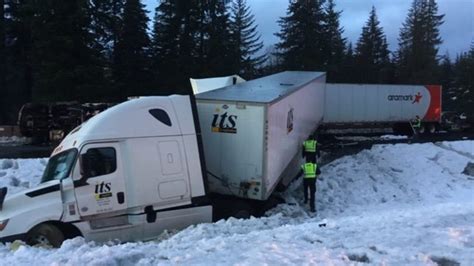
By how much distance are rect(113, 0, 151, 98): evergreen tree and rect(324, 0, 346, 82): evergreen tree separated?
25113 mm

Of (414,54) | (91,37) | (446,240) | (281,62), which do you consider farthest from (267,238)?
(414,54)

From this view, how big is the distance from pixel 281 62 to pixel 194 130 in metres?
62.7

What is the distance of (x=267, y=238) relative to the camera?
25.9 feet

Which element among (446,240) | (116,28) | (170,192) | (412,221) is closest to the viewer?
(446,240)

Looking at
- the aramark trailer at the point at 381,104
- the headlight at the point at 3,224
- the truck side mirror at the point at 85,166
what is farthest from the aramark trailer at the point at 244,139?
the aramark trailer at the point at 381,104

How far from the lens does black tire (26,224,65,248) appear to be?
9.23m

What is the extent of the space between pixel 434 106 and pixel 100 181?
109 ft

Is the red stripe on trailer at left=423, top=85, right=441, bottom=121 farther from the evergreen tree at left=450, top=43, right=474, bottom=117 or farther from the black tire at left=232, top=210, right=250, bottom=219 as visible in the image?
the evergreen tree at left=450, top=43, right=474, bottom=117

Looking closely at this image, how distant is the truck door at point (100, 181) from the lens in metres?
9.95

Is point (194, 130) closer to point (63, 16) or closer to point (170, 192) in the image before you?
point (170, 192)

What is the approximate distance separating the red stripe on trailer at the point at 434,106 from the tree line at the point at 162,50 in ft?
84.8

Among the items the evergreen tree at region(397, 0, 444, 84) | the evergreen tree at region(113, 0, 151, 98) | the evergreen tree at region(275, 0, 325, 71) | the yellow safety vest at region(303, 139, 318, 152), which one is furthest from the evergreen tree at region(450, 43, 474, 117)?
the yellow safety vest at region(303, 139, 318, 152)

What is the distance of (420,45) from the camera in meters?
87.1

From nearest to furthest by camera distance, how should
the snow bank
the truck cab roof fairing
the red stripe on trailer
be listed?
the truck cab roof fairing
the snow bank
the red stripe on trailer
